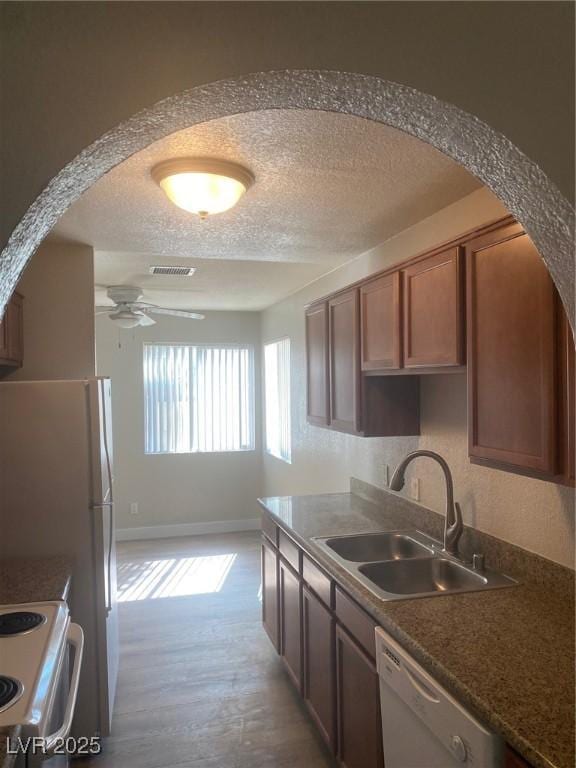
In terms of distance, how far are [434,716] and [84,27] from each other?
1.71m

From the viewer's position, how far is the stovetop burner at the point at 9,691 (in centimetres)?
133

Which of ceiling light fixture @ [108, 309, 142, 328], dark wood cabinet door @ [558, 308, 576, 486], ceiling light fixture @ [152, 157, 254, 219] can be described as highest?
ceiling light fixture @ [152, 157, 254, 219]

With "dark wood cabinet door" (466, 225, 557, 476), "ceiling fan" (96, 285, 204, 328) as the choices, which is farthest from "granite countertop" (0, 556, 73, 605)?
"ceiling fan" (96, 285, 204, 328)

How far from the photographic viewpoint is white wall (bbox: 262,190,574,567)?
1868 millimetres

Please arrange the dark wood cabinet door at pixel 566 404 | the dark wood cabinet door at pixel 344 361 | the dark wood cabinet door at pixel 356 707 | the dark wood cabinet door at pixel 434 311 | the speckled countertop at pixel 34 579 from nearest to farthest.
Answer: the dark wood cabinet door at pixel 566 404 < the dark wood cabinet door at pixel 356 707 < the dark wood cabinet door at pixel 434 311 < the speckled countertop at pixel 34 579 < the dark wood cabinet door at pixel 344 361

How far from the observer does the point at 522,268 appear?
1586mm

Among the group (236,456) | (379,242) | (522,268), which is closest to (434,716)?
(522,268)

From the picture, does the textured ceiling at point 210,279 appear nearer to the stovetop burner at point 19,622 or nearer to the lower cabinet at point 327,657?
→ the lower cabinet at point 327,657

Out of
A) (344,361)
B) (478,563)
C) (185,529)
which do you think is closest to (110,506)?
(344,361)

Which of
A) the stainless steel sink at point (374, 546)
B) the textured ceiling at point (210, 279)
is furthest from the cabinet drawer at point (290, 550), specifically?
the textured ceiling at point (210, 279)

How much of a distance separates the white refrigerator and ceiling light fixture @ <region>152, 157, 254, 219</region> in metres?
1.01

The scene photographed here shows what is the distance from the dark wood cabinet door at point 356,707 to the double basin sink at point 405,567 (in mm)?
260

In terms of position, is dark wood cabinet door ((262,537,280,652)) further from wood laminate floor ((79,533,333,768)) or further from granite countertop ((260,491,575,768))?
granite countertop ((260,491,575,768))

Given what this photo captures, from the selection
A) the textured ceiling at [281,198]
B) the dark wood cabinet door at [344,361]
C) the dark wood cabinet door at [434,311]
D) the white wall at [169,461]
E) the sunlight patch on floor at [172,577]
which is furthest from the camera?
the white wall at [169,461]
